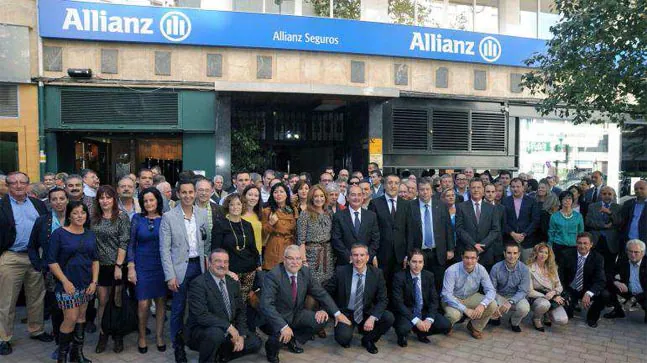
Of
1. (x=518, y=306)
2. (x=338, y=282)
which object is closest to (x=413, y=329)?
(x=338, y=282)

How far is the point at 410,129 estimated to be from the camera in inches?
520

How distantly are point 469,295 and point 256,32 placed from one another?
887 centimetres

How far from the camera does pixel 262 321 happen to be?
204 inches

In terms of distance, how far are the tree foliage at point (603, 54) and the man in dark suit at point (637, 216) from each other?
165 cm

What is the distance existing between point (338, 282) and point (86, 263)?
8.84 feet

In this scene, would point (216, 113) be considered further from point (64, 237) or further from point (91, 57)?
point (64, 237)

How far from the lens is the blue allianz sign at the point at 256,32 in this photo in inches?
432

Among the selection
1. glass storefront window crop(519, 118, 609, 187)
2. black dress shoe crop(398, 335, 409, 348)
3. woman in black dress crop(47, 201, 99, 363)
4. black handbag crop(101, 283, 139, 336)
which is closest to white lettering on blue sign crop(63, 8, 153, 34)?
woman in black dress crop(47, 201, 99, 363)

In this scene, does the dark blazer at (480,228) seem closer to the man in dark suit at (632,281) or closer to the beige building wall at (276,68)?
the man in dark suit at (632,281)

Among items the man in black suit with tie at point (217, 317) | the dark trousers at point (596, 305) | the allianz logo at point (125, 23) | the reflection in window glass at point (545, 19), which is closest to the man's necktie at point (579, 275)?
the dark trousers at point (596, 305)

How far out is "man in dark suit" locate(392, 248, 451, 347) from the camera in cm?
522

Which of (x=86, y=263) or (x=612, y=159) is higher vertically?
(x=612, y=159)

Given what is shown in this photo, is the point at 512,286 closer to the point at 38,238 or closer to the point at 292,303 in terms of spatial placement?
the point at 292,303

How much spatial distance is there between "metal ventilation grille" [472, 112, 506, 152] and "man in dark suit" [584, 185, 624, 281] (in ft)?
23.0
